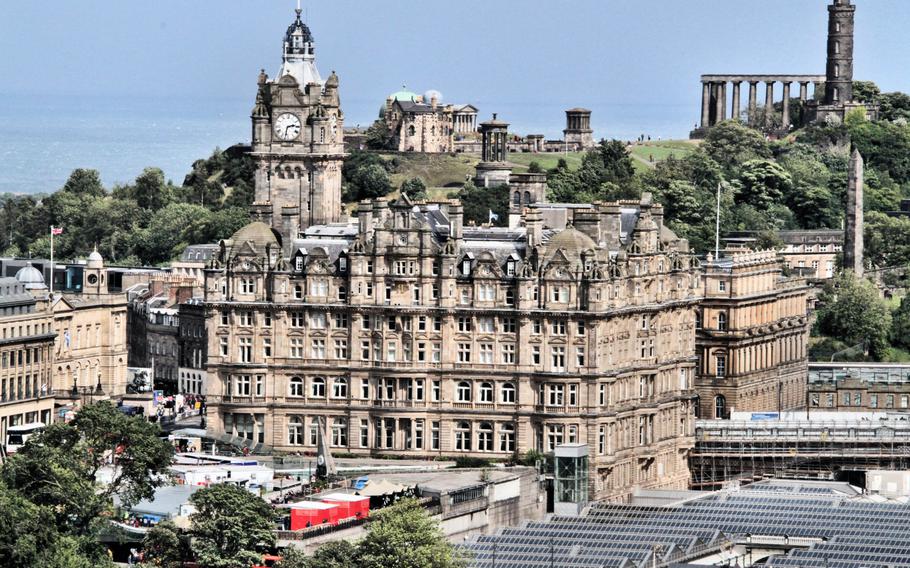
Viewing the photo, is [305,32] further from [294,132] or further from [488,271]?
[488,271]

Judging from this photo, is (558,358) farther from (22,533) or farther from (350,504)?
(22,533)

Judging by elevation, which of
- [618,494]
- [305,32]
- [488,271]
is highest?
[305,32]

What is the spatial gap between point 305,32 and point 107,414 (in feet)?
151

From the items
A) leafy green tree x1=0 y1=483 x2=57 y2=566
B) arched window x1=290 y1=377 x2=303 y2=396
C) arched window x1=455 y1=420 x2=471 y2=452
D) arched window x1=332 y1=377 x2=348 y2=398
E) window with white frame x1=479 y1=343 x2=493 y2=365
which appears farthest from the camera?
arched window x1=290 y1=377 x2=303 y2=396

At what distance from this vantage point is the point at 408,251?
169 metres

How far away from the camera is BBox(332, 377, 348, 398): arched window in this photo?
170500mm


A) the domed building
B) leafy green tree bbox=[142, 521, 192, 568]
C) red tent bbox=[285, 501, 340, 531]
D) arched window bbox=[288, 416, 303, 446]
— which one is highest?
the domed building

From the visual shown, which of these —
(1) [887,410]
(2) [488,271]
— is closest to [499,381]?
(2) [488,271]

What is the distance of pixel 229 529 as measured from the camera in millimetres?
136375

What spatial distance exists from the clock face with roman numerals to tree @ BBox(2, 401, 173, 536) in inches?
1251

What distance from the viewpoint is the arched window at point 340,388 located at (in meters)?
170

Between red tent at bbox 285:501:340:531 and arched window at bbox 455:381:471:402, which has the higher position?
arched window at bbox 455:381:471:402

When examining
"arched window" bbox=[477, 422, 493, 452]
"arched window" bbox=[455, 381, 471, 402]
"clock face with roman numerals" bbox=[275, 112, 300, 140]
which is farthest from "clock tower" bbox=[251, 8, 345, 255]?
"arched window" bbox=[477, 422, 493, 452]

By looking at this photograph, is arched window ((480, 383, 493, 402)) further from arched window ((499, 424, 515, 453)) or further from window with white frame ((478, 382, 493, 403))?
arched window ((499, 424, 515, 453))
